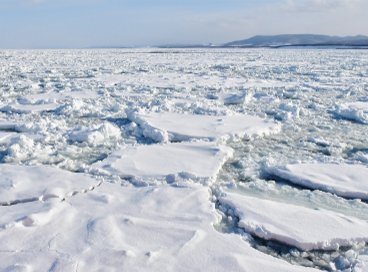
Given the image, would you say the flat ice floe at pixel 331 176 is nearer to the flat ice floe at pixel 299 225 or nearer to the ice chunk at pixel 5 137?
the flat ice floe at pixel 299 225

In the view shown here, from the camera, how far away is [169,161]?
3188 millimetres

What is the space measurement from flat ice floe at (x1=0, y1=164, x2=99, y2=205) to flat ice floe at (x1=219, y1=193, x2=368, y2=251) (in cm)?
133

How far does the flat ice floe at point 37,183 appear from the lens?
94.9 inches

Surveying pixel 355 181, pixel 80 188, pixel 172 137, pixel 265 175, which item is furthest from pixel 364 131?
pixel 80 188

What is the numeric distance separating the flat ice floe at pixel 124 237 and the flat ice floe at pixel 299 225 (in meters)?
0.22

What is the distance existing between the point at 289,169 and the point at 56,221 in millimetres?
2124

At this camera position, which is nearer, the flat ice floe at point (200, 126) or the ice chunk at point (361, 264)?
the ice chunk at point (361, 264)

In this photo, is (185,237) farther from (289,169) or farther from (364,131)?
(364,131)

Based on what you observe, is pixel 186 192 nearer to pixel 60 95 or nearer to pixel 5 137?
pixel 5 137

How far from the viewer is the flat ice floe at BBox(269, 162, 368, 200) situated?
2605 millimetres

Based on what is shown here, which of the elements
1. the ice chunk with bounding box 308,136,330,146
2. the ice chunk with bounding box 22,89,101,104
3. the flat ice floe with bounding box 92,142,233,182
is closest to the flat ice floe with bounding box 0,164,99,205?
the flat ice floe with bounding box 92,142,233,182

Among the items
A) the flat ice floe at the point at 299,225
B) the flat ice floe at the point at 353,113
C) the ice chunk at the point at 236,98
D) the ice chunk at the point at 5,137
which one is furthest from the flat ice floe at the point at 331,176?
the ice chunk at the point at 236,98

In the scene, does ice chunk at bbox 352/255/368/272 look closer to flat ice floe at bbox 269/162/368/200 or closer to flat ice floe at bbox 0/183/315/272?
flat ice floe at bbox 0/183/315/272

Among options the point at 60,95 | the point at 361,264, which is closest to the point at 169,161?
the point at 361,264
